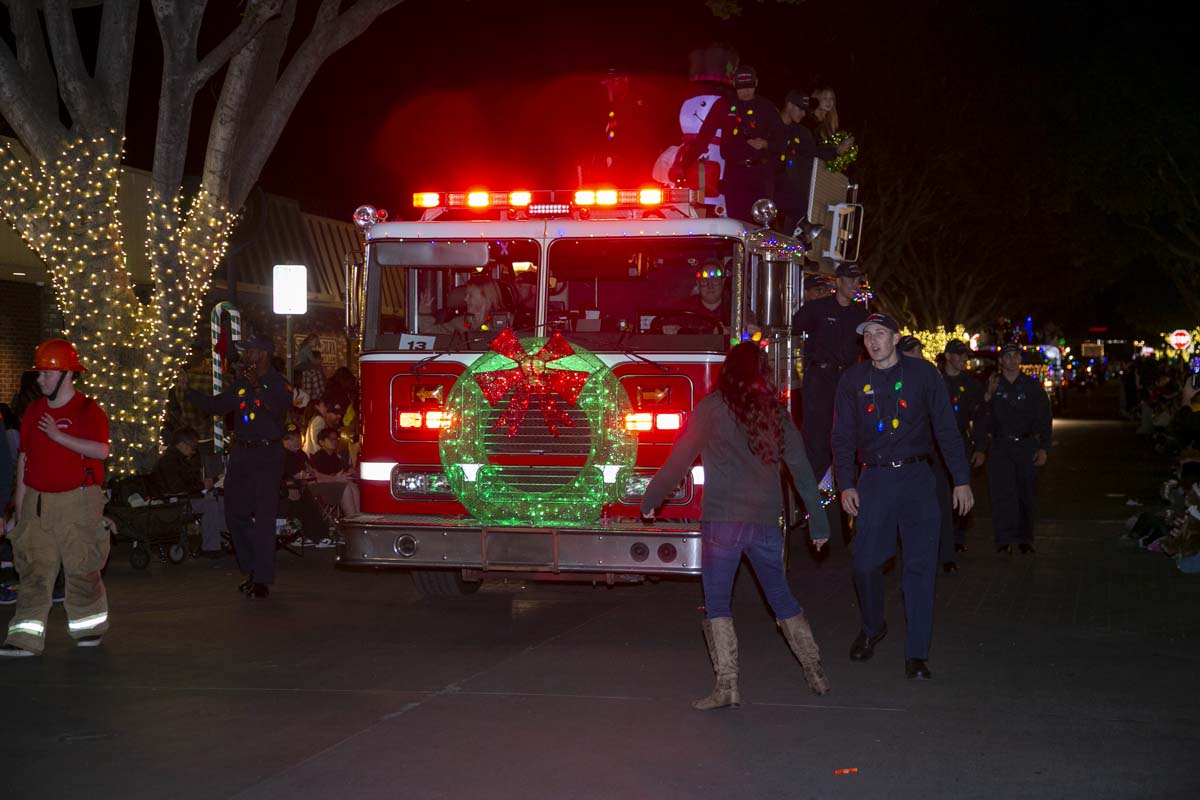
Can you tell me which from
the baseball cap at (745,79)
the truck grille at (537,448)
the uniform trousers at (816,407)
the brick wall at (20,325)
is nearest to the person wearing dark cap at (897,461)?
the truck grille at (537,448)

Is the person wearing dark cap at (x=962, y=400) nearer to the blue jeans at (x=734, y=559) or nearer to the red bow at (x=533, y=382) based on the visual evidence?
the red bow at (x=533, y=382)

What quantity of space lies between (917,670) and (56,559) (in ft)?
17.5

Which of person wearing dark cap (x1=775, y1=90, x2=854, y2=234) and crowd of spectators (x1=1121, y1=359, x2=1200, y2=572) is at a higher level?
person wearing dark cap (x1=775, y1=90, x2=854, y2=234)

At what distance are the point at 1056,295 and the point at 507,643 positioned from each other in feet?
183

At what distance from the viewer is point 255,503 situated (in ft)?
41.6

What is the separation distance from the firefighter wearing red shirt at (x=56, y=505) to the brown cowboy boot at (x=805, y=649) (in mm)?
4521

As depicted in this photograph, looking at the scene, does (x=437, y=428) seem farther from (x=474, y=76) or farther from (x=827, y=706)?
(x=474, y=76)

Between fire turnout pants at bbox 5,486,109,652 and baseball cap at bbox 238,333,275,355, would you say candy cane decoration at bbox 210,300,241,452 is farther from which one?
fire turnout pants at bbox 5,486,109,652

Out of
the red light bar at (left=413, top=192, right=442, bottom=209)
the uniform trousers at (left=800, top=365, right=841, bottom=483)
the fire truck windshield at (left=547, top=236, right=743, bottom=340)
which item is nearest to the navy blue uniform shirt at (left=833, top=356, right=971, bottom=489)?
the fire truck windshield at (left=547, top=236, right=743, bottom=340)

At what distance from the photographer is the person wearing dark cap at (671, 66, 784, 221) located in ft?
41.7

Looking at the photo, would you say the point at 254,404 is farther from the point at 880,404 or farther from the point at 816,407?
the point at 880,404

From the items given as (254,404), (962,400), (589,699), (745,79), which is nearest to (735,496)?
(589,699)

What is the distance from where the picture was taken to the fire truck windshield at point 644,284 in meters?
11.0

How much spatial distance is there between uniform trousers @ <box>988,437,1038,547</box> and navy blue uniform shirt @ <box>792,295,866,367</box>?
357cm
